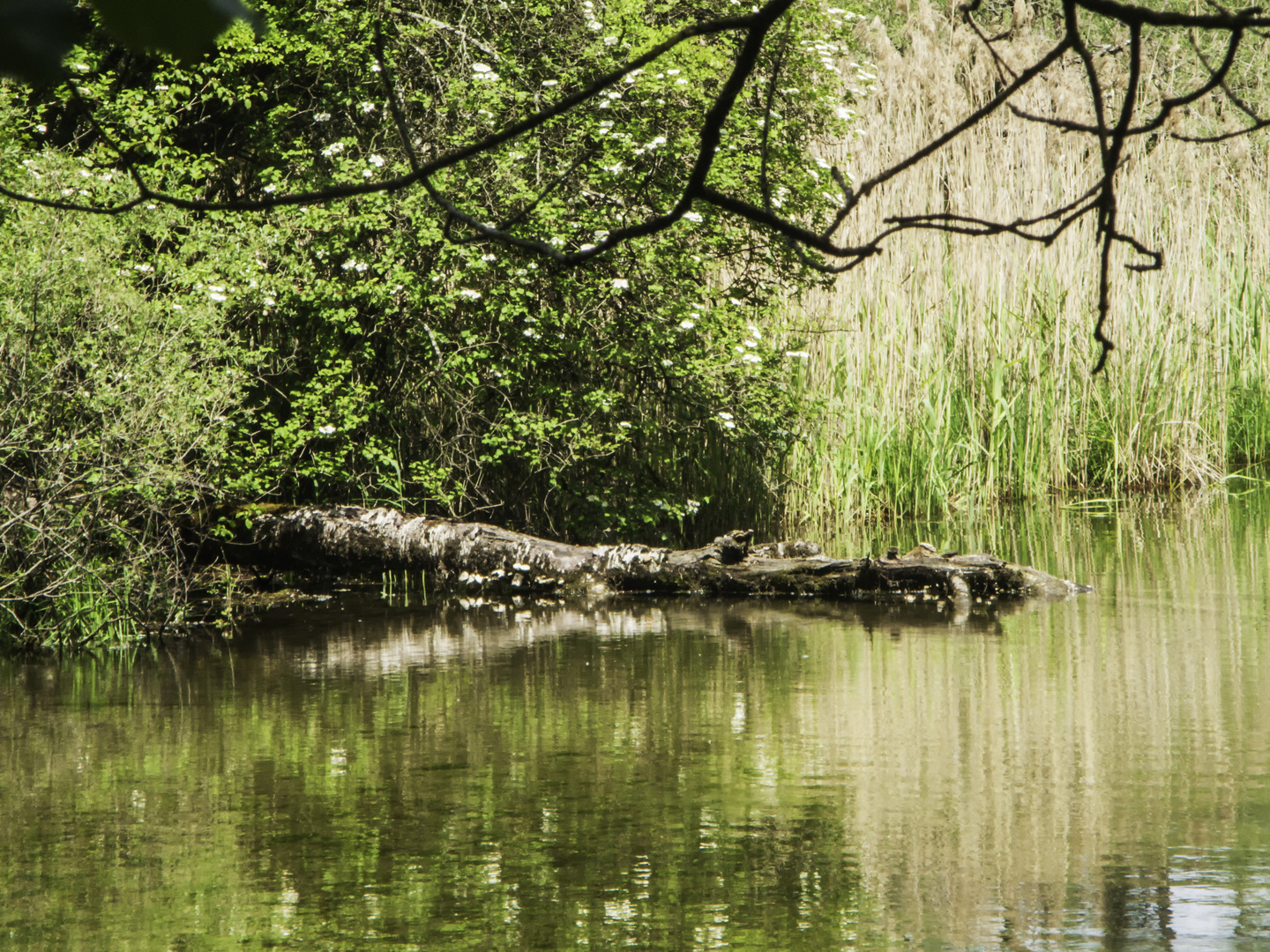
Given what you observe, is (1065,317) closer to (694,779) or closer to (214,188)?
(214,188)

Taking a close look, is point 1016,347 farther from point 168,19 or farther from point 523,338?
point 168,19

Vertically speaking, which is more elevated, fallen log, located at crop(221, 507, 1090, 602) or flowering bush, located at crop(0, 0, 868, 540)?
flowering bush, located at crop(0, 0, 868, 540)

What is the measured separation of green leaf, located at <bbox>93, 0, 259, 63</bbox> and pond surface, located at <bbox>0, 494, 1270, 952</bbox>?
230 centimetres

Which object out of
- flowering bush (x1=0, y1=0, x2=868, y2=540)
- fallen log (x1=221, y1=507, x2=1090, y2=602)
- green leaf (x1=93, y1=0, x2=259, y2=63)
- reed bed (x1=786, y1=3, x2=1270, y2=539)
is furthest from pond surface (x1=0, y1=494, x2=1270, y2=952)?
reed bed (x1=786, y1=3, x2=1270, y2=539)

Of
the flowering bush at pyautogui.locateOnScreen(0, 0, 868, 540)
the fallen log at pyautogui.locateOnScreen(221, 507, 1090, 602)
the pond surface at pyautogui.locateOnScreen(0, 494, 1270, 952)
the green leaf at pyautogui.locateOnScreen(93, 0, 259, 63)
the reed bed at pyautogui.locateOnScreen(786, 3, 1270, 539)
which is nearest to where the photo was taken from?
the green leaf at pyautogui.locateOnScreen(93, 0, 259, 63)

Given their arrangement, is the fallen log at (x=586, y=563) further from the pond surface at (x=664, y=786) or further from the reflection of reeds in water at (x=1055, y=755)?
the reflection of reeds in water at (x=1055, y=755)

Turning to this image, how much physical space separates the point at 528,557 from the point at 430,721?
268cm

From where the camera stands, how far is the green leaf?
59cm

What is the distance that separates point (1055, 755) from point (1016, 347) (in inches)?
233

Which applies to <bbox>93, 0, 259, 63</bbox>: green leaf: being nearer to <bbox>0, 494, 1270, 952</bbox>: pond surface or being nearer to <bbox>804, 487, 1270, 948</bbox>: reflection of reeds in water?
<bbox>0, 494, 1270, 952</bbox>: pond surface

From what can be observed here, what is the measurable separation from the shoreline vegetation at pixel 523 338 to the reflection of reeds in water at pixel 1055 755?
7.05 feet

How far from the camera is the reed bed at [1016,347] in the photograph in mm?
8789

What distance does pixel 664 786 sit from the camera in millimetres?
3598

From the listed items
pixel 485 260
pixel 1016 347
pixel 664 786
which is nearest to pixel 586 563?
pixel 485 260
